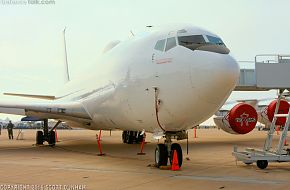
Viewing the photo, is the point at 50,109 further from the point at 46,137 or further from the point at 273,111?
the point at 273,111

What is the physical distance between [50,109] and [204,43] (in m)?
9.11

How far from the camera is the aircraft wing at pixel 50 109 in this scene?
609 inches

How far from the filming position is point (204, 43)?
9.15 m

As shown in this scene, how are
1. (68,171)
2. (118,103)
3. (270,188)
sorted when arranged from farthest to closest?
(118,103) < (68,171) < (270,188)

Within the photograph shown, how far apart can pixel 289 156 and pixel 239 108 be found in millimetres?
7538

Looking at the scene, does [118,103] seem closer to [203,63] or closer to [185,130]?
[185,130]

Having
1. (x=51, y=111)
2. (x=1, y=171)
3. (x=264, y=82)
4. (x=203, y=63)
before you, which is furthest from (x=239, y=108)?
(x=1, y=171)

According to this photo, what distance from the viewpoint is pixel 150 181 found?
26.2 feet

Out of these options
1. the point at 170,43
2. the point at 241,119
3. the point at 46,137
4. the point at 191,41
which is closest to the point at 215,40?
the point at 191,41

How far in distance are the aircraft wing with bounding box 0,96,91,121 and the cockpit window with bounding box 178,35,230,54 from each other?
6873 mm

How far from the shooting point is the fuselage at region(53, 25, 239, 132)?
8.37 metres

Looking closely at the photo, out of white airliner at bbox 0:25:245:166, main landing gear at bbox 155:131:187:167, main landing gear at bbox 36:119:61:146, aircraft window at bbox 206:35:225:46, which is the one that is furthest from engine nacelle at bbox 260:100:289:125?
main landing gear at bbox 36:119:61:146

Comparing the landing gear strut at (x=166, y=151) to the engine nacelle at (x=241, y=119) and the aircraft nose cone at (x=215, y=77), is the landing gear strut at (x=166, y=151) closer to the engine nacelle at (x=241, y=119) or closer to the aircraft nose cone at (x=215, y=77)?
the aircraft nose cone at (x=215, y=77)

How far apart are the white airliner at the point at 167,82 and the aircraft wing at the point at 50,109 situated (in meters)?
2.15
